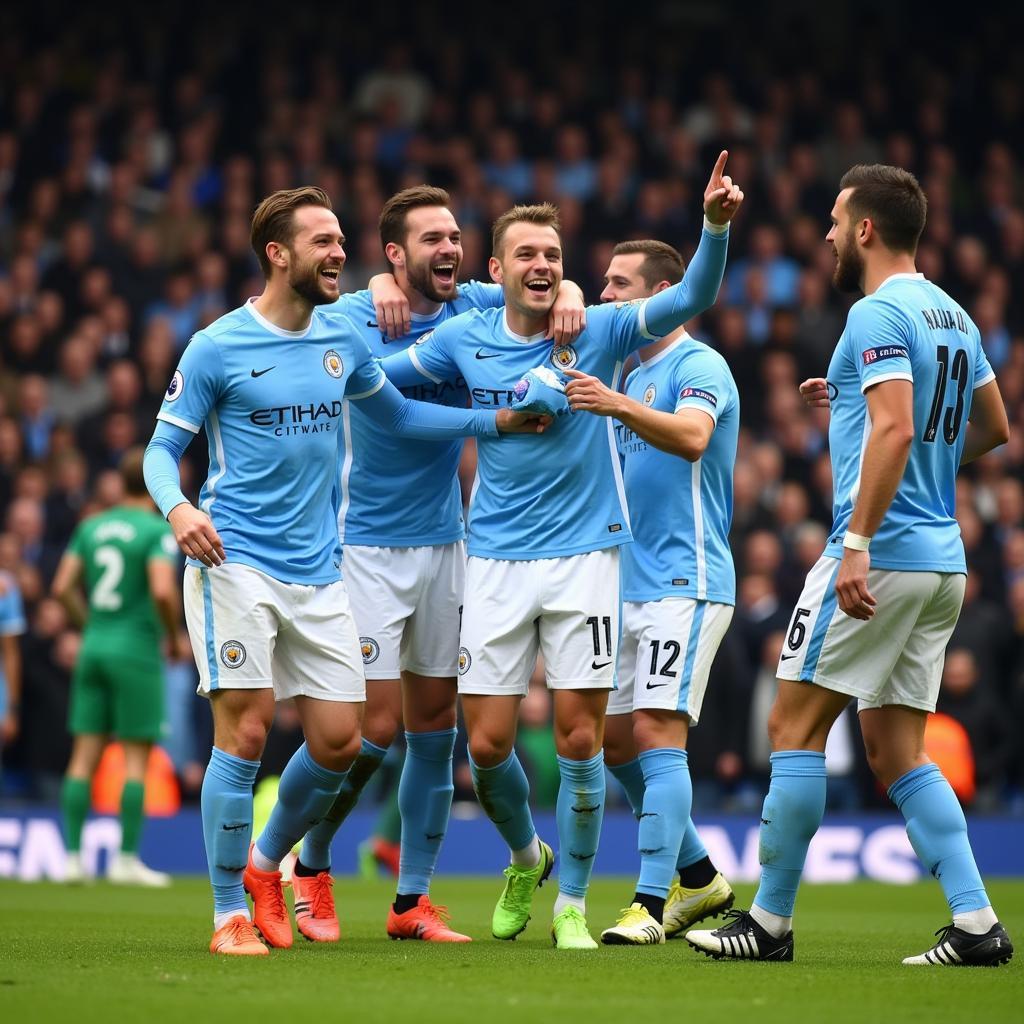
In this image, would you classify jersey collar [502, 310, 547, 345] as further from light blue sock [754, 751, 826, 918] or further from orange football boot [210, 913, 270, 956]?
orange football boot [210, 913, 270, 956]

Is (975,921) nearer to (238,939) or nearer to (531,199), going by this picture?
(238,939)

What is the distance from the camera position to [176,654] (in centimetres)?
1130

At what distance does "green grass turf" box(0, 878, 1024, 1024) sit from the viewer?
4812mm

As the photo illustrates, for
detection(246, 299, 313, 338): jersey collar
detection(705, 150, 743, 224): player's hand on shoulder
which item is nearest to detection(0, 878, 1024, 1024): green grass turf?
detection(246, 299, 313, 338): jersey collar

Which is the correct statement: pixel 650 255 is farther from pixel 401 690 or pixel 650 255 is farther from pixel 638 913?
pixel 638 913

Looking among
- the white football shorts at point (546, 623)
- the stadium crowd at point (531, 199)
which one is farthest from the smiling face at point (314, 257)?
the stadium crowd at point (531, 199)

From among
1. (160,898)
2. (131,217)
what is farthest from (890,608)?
(131,217)

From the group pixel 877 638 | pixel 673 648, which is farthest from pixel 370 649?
pixel 877 638

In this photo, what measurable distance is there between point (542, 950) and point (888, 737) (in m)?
1.53

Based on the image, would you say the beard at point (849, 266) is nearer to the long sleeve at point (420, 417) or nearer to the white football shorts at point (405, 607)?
the long sleeve at point (420, 417)

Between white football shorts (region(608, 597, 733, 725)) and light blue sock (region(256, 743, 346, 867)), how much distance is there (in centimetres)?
132

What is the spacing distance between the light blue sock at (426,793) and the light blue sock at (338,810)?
157 mm

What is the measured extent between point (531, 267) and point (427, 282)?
0.73 metres

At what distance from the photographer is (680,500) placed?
749 cm
